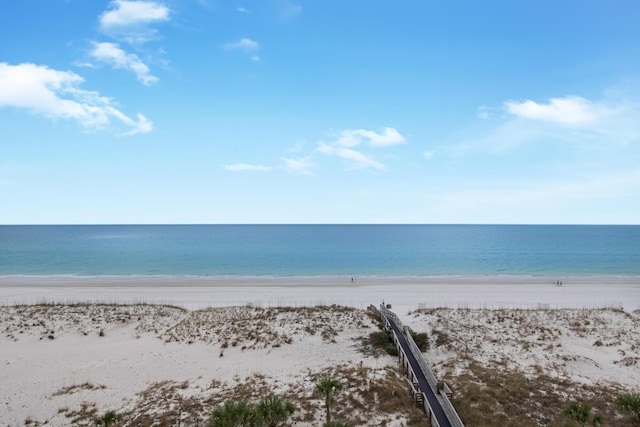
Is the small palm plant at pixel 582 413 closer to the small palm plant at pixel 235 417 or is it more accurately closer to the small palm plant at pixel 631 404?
the small palm plant at pixel 631 404

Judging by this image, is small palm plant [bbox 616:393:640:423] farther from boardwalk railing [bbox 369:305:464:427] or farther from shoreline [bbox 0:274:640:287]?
shoreline [bbox 0:274:640:287]

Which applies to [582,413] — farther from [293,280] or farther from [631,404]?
[293,280]

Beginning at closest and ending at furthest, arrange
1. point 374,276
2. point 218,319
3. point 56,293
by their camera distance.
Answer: point 218,319
point 56,293
point 374,276

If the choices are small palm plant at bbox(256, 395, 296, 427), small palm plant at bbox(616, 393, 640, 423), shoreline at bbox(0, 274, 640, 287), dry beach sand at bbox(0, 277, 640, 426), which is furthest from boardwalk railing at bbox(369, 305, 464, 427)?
shoreline at bbox(0, 274, 640, 287)

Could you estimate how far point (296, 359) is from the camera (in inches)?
861

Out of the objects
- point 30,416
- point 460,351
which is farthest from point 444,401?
point 30,416

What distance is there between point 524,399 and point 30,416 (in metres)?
21.6

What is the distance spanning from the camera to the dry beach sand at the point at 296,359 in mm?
16062

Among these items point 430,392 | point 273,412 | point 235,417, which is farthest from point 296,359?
point 235,417

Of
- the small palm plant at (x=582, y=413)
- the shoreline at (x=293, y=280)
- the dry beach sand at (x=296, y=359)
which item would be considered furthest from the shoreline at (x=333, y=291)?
the small palm plant at (x=582, y=413)

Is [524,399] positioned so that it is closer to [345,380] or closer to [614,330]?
[345,380]

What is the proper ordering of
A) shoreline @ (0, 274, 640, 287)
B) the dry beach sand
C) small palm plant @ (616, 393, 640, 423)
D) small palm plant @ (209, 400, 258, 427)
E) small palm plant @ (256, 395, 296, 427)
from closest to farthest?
small palm plant @ (209, 400, 258, 427) → small palm plant @ (256, 395, 296, 427) → small palm plant @ (616, 393, 640, 423) → the dry beach sand → shoreline @ (0, 274, 640, 287)

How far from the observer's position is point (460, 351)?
73.4 ft

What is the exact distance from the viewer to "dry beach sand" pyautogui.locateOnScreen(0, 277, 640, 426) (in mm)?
16062
